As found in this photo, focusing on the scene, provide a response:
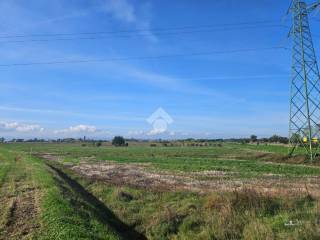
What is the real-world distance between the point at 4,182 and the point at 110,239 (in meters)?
12.3

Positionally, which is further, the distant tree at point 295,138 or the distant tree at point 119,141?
the distant tree at point 119,141

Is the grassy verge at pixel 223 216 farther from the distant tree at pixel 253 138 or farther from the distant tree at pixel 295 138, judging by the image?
the distant tree at pixel 253 138

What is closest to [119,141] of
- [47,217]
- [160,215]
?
[160,215]

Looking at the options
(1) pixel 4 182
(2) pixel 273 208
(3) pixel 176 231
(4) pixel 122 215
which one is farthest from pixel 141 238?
(1) pixel 4 182

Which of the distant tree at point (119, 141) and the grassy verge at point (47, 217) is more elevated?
the distant tree at point (119, 141)

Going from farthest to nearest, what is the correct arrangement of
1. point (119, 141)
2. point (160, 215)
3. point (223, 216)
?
point (119, 141)
point (160, 215)
point (223, 216)

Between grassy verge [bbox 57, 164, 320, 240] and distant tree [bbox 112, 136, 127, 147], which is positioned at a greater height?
distant tree [bbox 112, 136, 127, 147]

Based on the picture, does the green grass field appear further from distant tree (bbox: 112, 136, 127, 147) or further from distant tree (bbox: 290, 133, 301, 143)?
distant tree (bbox: 112, 136, 127, 147)

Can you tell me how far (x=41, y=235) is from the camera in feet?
33.9

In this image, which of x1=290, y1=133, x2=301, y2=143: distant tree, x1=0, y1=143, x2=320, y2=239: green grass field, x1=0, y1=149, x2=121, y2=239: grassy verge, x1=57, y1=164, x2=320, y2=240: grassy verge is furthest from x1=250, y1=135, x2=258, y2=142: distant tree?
x1=0, y1=149, x2=121, y2=239: grassy verge

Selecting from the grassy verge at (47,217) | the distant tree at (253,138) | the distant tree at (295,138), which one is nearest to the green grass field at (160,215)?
the grassy verge at (47,217)

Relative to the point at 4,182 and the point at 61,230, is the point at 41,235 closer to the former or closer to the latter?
the point at 61,230

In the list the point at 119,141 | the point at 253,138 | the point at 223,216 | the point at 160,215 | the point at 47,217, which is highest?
the point at 253,138

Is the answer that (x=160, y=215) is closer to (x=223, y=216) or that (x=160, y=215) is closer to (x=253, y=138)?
(x=223, y=216)
